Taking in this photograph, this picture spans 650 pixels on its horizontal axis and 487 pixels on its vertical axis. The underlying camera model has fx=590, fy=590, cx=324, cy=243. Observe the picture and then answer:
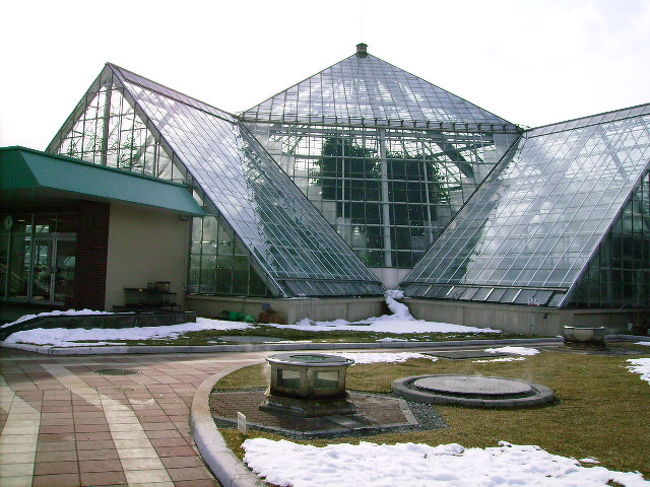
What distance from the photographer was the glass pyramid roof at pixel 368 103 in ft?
129

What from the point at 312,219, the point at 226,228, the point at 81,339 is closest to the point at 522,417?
the point at 81,339

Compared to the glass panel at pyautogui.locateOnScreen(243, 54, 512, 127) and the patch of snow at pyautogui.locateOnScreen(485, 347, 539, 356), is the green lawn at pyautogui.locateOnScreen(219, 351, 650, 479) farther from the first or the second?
the glass panel at pyautogui.locateOnScreen(243, 54, 512, 127)

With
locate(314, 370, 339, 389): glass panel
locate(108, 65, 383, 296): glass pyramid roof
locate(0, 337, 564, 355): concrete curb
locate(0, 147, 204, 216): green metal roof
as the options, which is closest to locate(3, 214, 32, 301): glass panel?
locate(0, 147, 204, 216): green metal roof

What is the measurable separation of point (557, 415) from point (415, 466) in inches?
148

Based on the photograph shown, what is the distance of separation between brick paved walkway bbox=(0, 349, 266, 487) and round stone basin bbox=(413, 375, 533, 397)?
4.21 metres

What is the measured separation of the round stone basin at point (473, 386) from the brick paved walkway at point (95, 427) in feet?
13.8

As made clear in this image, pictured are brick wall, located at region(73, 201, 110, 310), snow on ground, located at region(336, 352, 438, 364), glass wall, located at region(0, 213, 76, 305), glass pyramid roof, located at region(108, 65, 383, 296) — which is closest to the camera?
snow on ground, located at region(336, 352, 438, 364)

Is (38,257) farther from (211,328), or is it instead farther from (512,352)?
(512,352)

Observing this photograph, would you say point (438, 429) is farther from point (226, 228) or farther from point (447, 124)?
point (447, 124)

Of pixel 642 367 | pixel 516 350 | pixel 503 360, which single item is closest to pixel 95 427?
pixel 503 360

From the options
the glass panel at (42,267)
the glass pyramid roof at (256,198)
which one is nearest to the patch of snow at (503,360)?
the glass pyramid roof at (256,198)

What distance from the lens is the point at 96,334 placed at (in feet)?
55.4

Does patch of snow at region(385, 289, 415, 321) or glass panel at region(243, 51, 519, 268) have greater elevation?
glass panel at region(243, 51, 519, 268)

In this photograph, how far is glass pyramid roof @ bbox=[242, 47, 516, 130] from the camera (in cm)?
3919
